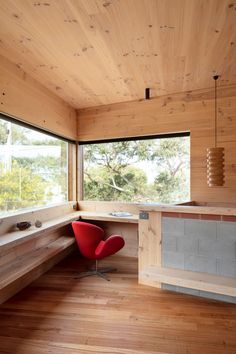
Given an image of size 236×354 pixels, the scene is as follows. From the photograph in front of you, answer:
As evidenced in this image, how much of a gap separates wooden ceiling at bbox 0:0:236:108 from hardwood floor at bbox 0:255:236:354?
2785 millimetres

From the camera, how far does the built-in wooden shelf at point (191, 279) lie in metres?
2.40

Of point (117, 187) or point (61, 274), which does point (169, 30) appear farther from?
point (61, 274)

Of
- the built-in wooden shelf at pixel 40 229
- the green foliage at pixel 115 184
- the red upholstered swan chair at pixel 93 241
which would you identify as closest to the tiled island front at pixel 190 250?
the red upholstered swan chair at pixel 93 241

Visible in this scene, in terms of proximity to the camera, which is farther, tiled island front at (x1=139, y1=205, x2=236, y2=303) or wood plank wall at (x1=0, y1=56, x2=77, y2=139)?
wood plank wall at (x1=0, y1=56, x2=77, y2=139)

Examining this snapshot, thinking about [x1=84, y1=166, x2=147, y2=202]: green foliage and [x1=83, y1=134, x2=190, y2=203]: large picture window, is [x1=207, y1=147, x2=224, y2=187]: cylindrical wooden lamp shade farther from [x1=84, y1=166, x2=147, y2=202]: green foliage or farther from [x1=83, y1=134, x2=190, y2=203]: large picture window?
[x1=84, y1=166, x2=147, y2=202]: green foliage

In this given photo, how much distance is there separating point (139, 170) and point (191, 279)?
7.36ft

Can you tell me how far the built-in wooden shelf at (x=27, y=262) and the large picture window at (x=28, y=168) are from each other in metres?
0.62

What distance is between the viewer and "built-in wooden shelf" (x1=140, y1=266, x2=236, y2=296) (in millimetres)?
2398

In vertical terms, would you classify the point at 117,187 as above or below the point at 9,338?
above

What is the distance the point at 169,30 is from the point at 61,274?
11.0 feet

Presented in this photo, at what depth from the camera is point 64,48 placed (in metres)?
2.50

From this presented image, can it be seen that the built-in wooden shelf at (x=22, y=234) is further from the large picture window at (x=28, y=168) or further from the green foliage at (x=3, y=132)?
the green foliage at (x=3, y=132)

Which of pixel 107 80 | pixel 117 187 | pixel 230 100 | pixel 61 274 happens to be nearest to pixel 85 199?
pixel 117 187

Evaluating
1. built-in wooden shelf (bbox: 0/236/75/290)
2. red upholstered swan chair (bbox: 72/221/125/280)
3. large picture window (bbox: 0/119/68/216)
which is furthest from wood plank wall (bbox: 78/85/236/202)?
built-in wooden shelf (bbox: 0/236/75/290)
